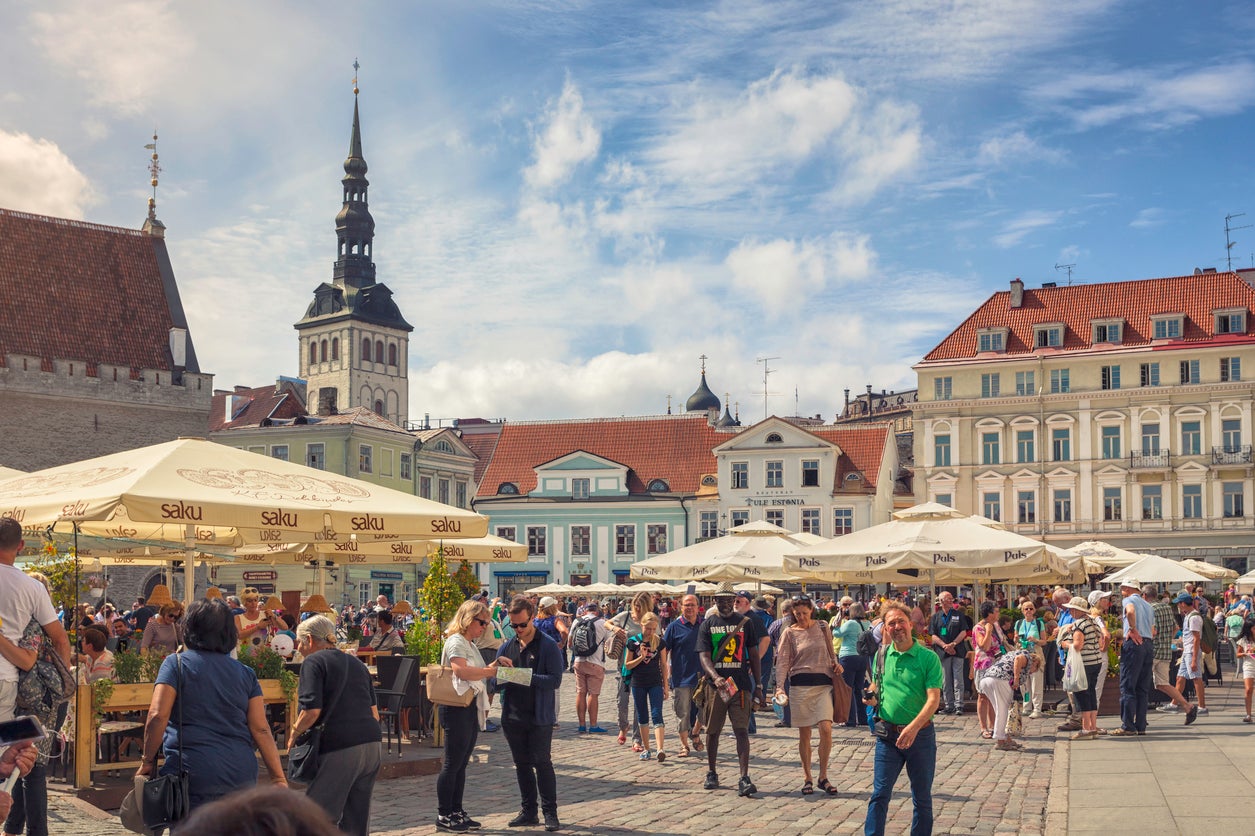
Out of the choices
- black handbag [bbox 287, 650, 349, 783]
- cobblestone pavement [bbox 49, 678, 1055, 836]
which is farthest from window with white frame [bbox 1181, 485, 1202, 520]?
black handbag [bbox 287, 650, 349, 783]

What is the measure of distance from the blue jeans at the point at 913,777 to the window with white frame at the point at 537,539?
58.7 m

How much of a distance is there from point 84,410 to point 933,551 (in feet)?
123

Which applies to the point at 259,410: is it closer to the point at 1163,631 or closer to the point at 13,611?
the point at 1163,631

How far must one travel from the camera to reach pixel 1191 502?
61.0 metres

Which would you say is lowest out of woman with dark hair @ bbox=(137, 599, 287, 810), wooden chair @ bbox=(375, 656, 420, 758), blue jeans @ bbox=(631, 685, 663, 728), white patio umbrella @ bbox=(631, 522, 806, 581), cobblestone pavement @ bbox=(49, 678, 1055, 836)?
cobblestone pavement @ bbox=(49, 678, 1055, 836)

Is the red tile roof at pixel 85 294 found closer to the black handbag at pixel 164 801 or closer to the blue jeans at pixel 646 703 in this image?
the blue jeans at pixel 646 703

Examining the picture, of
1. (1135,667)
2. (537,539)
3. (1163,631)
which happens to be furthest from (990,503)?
(1135,667)

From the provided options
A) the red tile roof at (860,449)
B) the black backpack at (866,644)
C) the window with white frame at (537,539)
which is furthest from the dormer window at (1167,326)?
the black backpack at (866,644)

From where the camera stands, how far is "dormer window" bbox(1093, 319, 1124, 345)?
6350cm

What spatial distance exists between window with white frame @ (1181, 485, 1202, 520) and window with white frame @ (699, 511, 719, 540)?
20.5m

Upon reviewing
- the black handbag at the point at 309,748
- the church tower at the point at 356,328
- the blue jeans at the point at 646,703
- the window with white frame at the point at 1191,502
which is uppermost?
the church tower at the point at 356,328

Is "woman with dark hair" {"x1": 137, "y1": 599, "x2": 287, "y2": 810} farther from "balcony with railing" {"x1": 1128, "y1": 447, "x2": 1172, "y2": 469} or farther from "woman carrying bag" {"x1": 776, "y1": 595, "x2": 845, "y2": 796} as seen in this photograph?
"balcony with railing" {"x1": 1128, "y1": 447, "x2": 1172, "y2": 469}

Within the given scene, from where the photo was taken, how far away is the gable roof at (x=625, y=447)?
222 ft

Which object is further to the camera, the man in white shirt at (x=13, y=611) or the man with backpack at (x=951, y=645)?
the man with backpack at (x=951, y=645)
